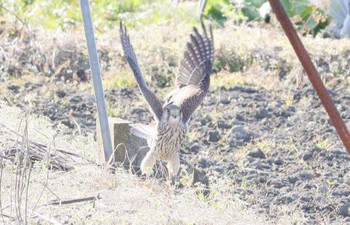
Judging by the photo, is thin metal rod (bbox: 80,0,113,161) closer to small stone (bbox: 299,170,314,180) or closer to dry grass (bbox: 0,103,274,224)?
dry grass (bbox: 0,103,274,224)

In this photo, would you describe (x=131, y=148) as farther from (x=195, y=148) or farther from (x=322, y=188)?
(x=322, y=188)

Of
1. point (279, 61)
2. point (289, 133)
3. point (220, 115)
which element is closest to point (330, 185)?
point (289, 133)

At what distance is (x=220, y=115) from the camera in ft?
24.2

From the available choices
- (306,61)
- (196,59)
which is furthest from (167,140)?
(306,61)

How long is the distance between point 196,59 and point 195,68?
72 millimetres

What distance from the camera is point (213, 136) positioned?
683 centimetres

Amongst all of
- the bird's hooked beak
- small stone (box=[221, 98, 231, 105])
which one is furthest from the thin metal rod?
small stone (box=[221, 98, 231, 105])

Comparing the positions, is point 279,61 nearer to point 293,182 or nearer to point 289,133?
point 289,133

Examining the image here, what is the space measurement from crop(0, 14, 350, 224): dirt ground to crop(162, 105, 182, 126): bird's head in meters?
0.34

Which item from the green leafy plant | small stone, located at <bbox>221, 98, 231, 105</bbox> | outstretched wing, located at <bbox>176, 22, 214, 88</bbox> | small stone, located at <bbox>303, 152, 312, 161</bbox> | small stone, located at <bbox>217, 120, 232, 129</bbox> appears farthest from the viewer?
the green leafy plant

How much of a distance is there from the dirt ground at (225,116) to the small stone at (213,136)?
10 mm

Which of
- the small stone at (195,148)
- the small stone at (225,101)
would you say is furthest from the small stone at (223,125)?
the small stone at (225,101)

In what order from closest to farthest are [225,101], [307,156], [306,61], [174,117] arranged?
[306,61], [174,117], [307,156], [225,101]

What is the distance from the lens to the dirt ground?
15.7 ft
